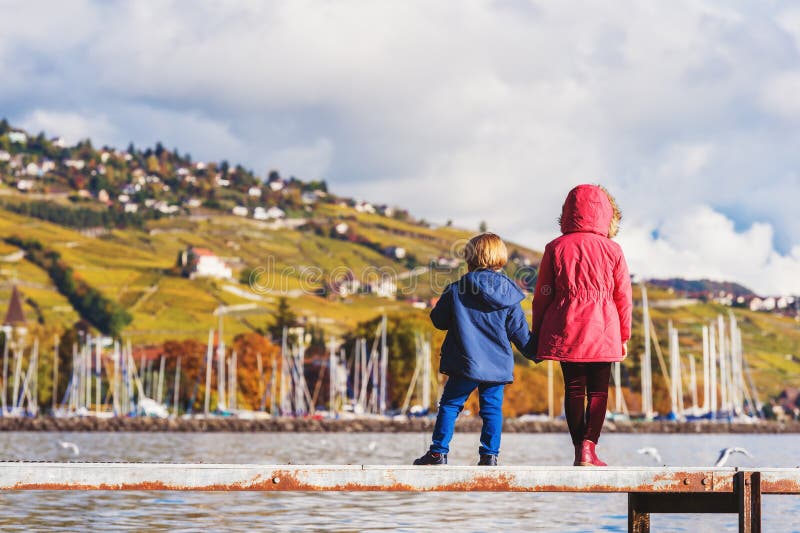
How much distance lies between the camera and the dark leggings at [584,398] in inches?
519

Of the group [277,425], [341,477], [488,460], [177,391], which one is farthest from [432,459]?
[177,391]

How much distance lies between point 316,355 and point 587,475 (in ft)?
593

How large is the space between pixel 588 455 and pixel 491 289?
1.90m

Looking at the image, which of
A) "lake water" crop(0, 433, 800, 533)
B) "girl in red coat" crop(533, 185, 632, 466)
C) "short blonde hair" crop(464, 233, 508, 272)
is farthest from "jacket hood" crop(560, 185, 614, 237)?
"lake water" crop(0, 433, 800, 533)

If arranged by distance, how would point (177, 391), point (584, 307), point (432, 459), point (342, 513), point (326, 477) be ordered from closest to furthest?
1. point (326, 477)
2. point (584, 307)
3. point (432, 459)
4. point (342, 513)
5. point (177, 391)

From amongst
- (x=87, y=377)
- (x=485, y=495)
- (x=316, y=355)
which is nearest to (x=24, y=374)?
(x=87, y=377)

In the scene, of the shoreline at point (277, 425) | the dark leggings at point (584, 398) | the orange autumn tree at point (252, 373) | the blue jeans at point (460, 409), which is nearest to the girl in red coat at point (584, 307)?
the dark leggings at point (584, 398)

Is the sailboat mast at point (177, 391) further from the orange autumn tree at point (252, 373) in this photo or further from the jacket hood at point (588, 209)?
the jacket hood at point (588, 209)

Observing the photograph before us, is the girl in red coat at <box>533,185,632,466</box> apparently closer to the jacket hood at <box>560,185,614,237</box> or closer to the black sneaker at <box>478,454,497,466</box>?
the jacket hood at <box>560,185,614,237</box>

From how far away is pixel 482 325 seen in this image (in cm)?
1320

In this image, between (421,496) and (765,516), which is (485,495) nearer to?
(421,496)

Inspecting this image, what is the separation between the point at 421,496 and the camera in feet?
110

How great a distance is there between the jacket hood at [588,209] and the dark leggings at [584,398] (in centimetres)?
137

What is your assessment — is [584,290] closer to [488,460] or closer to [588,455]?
[588,455]
